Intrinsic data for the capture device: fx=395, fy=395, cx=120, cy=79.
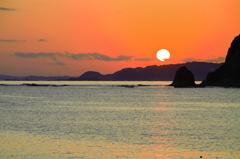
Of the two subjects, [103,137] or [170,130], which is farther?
[170,130]

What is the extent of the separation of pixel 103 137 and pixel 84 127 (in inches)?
381

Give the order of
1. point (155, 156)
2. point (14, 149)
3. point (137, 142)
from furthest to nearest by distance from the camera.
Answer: point (137, 142)
point (14, 149)
point (155, 156)

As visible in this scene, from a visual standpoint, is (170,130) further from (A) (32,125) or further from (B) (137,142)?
(A) (32,125)

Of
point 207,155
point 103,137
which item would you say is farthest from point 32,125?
point 207,155

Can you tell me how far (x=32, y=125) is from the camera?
52.8 meters

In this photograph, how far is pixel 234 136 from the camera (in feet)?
139

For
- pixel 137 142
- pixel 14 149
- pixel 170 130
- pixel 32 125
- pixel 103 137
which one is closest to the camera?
pixel 14 149

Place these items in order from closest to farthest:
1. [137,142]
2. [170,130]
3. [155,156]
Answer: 1. [155,156]
2. [137,142]
3. [170,130]

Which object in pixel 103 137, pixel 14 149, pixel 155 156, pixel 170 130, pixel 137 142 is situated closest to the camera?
pixel 155 156

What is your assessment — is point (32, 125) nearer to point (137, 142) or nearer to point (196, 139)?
point (137, 142)

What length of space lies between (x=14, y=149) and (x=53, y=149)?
332 centimetres

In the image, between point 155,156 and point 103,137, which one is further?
point 103,137

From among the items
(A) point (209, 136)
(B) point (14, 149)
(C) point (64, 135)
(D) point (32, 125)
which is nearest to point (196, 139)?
(A) point (209, 136)

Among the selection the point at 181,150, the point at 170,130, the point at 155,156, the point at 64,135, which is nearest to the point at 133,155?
the point at 155,156
